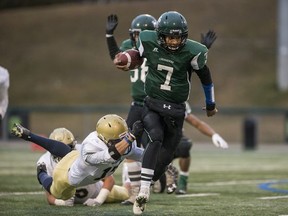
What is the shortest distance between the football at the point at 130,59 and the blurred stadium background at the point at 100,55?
61.6ft

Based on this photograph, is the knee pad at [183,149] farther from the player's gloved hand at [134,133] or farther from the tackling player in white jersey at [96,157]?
the player's gloved hand at [134,133]

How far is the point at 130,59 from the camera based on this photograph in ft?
24.0

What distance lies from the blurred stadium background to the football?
18767mm

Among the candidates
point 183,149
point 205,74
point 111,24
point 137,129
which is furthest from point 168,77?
point 183,149

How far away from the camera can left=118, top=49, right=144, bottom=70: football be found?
23.9 feet

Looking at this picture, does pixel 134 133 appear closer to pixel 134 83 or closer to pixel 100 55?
pixel 134 83

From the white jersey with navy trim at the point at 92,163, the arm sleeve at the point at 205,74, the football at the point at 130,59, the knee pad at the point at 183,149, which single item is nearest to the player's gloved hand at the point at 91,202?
the white jersey with navy trim at the point at 92,163

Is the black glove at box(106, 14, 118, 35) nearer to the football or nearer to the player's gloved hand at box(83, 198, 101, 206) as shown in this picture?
the football

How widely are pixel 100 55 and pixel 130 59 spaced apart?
31.2 m

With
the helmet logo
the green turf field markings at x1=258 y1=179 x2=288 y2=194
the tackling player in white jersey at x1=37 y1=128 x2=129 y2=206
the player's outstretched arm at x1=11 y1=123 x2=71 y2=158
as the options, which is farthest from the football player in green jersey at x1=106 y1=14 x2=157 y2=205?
the green turf field markings at x1=258 y1=179 x2=288 y2=194

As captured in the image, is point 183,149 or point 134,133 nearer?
point 134,133

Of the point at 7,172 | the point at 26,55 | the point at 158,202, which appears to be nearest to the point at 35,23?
the point at 26,55

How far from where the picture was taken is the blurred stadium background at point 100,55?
31500 millimetres

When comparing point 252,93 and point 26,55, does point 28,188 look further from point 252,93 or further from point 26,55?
point 26,55
